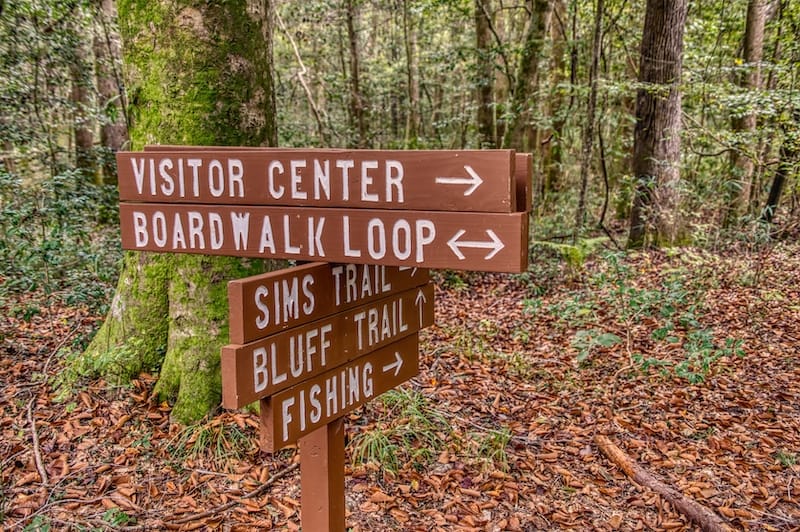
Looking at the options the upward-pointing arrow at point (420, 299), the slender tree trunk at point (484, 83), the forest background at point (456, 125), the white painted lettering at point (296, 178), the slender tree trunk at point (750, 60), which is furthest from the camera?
the slender tree trunk at point (484, 83)

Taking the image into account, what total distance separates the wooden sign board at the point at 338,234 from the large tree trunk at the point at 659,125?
7.89 m

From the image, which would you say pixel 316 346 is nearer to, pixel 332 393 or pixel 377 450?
pixel 332 393

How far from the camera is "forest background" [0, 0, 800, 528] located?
404cm

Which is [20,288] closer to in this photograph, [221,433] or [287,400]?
[221,433]

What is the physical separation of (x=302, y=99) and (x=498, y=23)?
5.96 metres

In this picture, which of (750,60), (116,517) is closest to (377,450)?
(116,517)

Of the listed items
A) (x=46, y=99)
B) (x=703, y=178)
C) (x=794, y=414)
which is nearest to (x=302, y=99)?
(x=46, y=99)

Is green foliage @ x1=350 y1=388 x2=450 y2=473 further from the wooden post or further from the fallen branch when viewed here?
the wooden post

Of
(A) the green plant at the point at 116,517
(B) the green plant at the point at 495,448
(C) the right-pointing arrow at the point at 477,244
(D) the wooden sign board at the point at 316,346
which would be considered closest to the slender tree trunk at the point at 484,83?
(B) the green plant at the point at 495,448

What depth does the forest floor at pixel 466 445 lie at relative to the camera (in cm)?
319

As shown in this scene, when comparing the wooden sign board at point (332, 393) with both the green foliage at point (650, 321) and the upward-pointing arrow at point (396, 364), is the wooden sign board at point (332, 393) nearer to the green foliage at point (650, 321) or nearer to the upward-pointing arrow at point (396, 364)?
the upward-pointing arrow at point (396, 364)

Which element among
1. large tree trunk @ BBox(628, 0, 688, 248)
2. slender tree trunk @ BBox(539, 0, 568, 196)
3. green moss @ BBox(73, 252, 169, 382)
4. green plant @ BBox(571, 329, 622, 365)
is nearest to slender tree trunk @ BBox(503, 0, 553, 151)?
large tree trunk @ BBox(628, 0, 688, 248)

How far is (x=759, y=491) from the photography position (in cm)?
355

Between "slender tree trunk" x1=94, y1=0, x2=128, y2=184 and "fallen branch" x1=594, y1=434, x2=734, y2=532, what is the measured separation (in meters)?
7.76
